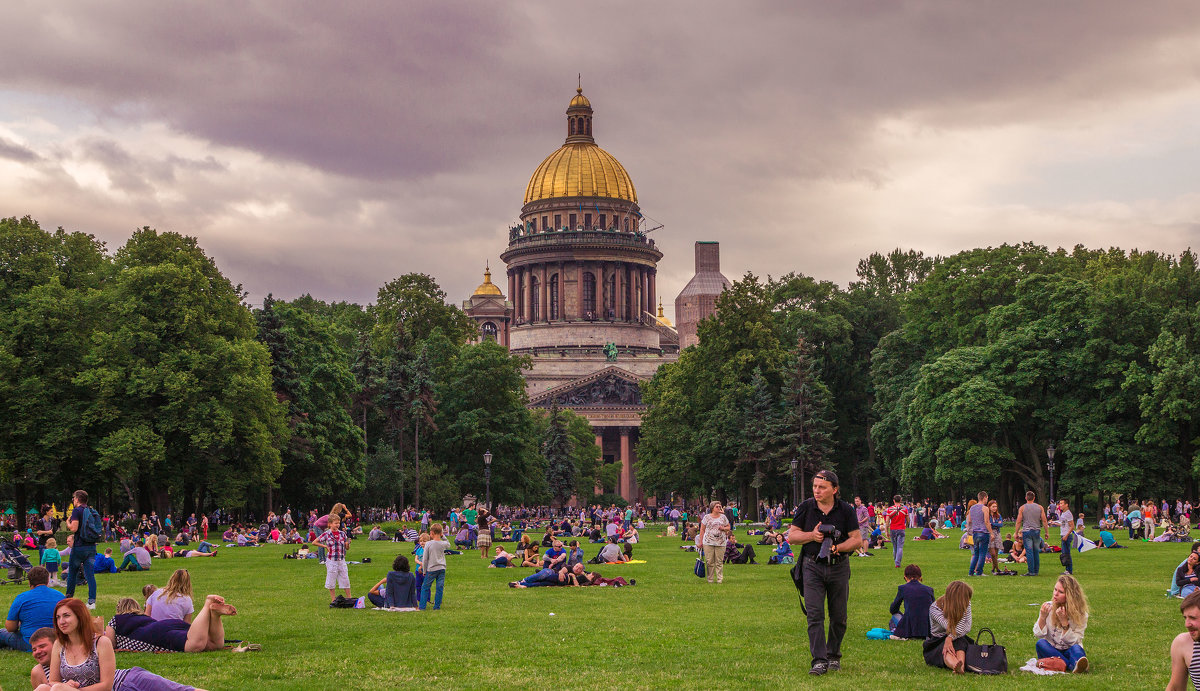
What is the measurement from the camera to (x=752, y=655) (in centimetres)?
1376

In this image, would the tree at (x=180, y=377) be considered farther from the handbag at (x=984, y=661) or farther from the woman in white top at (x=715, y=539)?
the handbag at (x=984, y=661)

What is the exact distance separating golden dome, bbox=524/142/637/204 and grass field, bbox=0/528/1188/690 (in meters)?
107

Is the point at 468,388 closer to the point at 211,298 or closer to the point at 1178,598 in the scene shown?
the point at 211,298

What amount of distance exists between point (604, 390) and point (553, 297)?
17.1m

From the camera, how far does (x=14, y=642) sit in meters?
14.1

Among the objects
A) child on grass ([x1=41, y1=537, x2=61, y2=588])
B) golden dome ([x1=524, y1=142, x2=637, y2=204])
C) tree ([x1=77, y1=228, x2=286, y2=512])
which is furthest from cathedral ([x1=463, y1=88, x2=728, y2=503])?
child on grass ([x1=41, y1=537, x2=61, y2=588])

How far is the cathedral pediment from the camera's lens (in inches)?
4700

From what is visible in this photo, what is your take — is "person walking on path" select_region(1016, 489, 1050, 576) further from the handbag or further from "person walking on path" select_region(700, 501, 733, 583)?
the handbag

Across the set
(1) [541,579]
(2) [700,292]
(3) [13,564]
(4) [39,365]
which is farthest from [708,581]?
(2) [700,292]

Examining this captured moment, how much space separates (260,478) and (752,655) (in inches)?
1374

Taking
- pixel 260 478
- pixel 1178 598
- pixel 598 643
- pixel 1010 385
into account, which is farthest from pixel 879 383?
pixel 598 643

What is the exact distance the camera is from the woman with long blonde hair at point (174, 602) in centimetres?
1481

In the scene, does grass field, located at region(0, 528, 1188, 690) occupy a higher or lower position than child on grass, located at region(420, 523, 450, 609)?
lower

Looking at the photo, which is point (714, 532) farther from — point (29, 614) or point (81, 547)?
point (29, 614)
